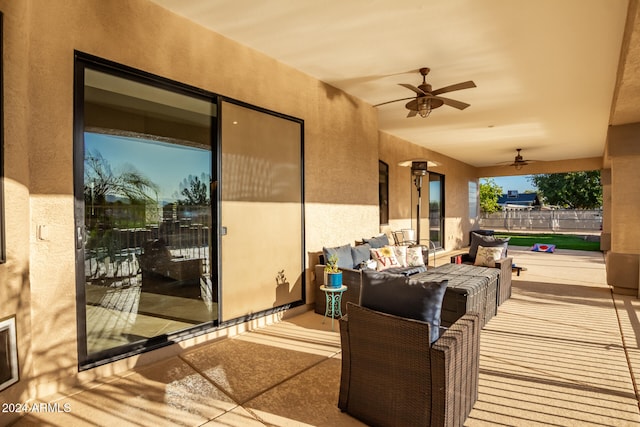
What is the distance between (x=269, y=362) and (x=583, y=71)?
17.4ft

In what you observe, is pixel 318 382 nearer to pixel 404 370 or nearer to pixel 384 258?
pixel 404 370

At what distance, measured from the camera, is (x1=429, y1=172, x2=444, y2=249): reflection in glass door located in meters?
10.9

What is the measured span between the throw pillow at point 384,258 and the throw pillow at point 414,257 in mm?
348

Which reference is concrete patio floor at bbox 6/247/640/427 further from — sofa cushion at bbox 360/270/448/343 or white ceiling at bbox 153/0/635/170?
white ceiling at bbox 153/0/635/170

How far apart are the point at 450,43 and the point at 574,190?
2237 cm

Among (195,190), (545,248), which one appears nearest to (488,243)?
(195,190)

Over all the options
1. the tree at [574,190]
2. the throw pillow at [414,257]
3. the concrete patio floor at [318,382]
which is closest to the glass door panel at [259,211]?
the concrete patio floor at [318,382]

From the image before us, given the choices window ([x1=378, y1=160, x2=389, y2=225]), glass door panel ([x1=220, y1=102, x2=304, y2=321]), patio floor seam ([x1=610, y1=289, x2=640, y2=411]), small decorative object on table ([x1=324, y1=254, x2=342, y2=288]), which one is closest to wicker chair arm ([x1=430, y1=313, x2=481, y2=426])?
patio floor seam ([x1=610, y1=289, x2=640, y2=411])

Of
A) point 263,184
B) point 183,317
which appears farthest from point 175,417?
point 263,184

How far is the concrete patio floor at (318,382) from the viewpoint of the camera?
2318mm

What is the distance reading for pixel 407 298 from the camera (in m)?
2.14

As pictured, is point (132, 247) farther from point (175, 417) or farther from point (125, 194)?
point (175, 417)

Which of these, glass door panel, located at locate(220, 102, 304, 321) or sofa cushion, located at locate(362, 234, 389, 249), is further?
sofa cushion, located at locate(362, 234, 389, 249)

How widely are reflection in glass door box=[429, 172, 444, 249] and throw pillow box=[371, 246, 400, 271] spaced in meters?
5.97
